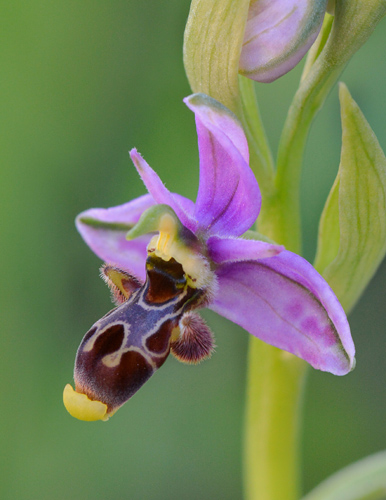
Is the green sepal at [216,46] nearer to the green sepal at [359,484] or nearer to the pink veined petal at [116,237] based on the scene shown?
the pink veined petal at [116,237]

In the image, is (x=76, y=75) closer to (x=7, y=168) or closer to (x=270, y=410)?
(x=7, y=168)

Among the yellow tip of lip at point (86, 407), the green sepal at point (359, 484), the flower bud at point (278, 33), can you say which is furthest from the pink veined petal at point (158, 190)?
the green sepal at point (359, 484)

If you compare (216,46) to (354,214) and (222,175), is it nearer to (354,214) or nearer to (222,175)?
(222,175)

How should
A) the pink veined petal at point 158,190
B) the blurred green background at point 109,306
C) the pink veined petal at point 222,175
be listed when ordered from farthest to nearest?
the blurred green background at point 109,306 → the pink veined petal at point 158,190 → the pink veined petal at point 222,175

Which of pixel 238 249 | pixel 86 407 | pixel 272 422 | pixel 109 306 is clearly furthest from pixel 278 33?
pixel 109 306

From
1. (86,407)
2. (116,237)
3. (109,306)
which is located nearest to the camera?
(86,407)

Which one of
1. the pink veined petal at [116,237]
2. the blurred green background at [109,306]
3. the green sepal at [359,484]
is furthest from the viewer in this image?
the blurred green background at [109,306]

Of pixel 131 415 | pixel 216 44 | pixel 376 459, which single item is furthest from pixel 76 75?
pixel 376 459
